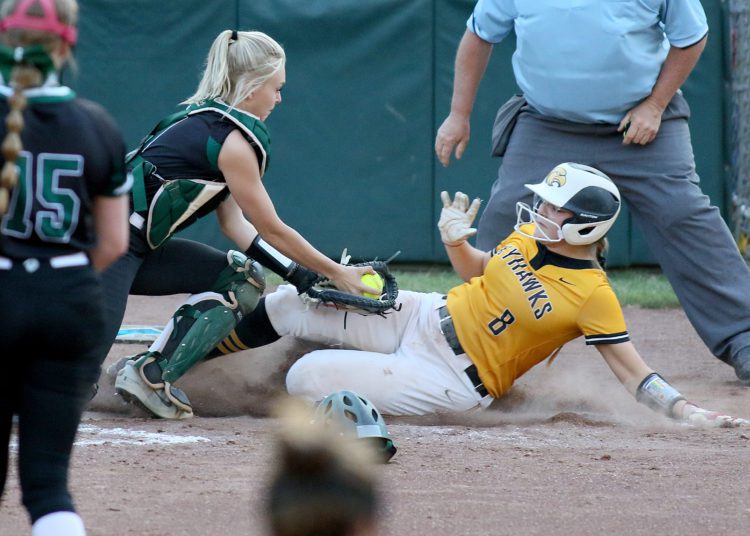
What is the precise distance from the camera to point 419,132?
1091 cm

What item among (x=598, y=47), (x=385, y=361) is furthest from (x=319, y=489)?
(x=598, y=47)

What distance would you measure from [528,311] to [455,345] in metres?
0.37

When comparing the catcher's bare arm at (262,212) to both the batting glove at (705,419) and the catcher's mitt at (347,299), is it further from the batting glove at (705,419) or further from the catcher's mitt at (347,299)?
the batting glove at (705,419)

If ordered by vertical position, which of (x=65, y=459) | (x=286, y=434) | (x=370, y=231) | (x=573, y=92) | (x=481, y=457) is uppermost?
(x=286, y=434)

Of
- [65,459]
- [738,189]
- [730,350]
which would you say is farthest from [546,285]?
[738,189]

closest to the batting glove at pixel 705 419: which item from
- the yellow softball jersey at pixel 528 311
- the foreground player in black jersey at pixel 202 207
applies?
the yellow softball jersey at pixel 528 311

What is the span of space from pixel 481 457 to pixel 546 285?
3.11ft

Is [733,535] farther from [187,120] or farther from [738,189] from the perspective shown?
[738,189]

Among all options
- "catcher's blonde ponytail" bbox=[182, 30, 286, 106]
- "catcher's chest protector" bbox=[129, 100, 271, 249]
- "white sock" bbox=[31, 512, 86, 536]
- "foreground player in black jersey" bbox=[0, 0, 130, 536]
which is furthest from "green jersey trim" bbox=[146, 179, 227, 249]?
"white sock" bbox=[31, 512, 86, 536]

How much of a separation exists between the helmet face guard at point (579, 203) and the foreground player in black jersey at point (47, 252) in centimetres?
261

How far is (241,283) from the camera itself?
5.46 meters

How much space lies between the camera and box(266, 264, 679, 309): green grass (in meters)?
9.36

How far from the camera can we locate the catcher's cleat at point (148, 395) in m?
5.22

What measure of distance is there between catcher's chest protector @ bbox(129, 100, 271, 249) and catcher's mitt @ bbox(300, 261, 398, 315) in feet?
2.08
